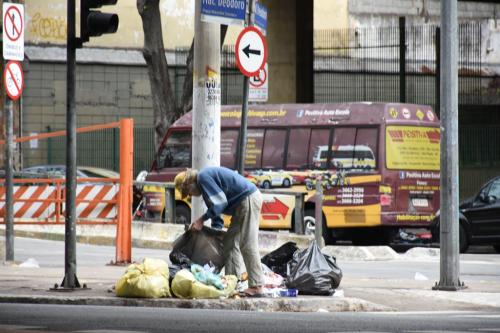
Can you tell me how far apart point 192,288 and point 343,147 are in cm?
1270

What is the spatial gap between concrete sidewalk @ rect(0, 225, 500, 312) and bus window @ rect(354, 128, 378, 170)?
25.3ft

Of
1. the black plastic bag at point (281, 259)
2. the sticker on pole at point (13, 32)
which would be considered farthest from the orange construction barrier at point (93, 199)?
the black plastic bag at point (281, 259)

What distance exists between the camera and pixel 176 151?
28.0 m

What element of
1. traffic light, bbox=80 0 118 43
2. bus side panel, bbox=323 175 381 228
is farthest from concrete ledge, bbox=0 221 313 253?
traffic light, bbox=80 0 118 43

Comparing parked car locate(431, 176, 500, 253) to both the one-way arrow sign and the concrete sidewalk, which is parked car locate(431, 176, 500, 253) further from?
the one-way arrow sign

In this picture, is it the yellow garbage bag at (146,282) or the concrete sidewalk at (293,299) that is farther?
the yellow garbage bag at (146,282)

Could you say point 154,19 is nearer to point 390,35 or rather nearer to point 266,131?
point 266,131

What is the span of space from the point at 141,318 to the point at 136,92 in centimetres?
2971

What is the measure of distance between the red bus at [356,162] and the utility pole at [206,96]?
31.7ft

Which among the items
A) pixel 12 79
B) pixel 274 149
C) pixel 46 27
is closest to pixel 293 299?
pixel 12 79

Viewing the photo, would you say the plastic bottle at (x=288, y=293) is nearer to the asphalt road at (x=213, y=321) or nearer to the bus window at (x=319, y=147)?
the asphalt road at (x=213, y=321)

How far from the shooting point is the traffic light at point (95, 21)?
14.2 metres

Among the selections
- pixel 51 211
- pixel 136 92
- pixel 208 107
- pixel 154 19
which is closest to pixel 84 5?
pixel 208 107

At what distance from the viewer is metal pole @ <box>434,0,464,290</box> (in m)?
15.6
